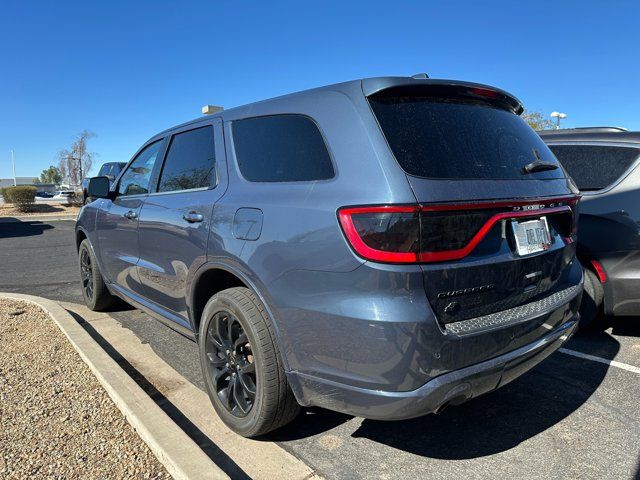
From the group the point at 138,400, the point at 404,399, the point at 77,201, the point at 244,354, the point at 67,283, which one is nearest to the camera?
the point at 404,399

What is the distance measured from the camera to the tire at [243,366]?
2.37 meters

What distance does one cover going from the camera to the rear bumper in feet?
6.30

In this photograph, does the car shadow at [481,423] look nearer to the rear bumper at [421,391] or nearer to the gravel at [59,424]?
the rear bumper at [421,391]

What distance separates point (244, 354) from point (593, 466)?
1.89 meters

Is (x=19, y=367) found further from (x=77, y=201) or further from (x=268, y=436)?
(x=77, y=201)

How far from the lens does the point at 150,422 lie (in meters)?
2.67

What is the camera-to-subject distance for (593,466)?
2.36 metres

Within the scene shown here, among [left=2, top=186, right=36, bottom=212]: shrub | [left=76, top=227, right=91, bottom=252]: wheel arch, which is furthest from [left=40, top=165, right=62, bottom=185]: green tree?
[left=76, top=227, right=91, bottom=252]: wheel arch

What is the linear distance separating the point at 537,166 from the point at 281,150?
4.47 ft

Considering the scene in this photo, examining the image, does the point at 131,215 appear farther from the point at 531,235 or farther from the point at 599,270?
the point at 599,270

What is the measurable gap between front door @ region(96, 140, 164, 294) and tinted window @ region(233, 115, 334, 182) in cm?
130

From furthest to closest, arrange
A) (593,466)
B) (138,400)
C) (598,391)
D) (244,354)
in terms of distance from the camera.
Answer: (598,391) < (138,400) < (244,354) < (593,466)

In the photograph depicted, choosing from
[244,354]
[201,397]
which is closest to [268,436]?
[244,354]

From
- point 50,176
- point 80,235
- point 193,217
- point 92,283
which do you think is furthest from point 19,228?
point 50,176
